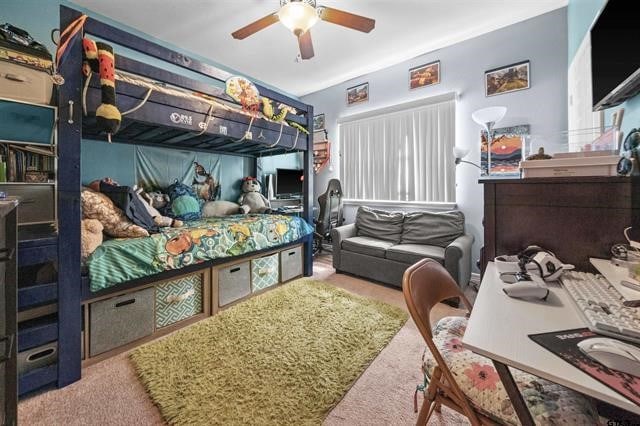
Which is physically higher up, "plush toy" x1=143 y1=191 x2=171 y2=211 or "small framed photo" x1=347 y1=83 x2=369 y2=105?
"small framed photo" x1=347 y1=83 x2=369 y2=105

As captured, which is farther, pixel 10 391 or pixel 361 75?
pixel 361 75

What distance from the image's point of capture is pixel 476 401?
2.67 ft

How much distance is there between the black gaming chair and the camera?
12.5ft

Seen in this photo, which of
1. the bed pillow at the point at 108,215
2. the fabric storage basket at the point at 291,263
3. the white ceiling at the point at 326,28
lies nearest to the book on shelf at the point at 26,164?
the bed pillow at the point at 108,215

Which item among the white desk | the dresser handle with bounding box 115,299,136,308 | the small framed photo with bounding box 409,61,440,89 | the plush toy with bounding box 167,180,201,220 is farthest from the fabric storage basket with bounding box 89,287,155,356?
the small framed photo with bounding box 409,61,440,89

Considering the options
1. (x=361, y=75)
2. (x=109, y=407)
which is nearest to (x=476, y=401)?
(x=109, y=407)

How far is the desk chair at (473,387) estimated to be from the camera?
0.73m

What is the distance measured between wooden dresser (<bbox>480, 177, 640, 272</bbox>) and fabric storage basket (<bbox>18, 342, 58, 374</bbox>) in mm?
2484

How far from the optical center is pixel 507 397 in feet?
2.57

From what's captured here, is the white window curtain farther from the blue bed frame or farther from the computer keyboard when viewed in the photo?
the computer keyboard

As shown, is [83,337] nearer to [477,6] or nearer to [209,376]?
[209,376]

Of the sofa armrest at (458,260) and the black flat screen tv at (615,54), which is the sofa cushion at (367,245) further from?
the black flat screen tv at (615,54)

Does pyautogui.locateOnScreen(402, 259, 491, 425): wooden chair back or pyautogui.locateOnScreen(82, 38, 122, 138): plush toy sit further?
pyautogui.locateOnScreen(82, 38, 122, 138): plush toy

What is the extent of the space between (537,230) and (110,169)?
355cm
